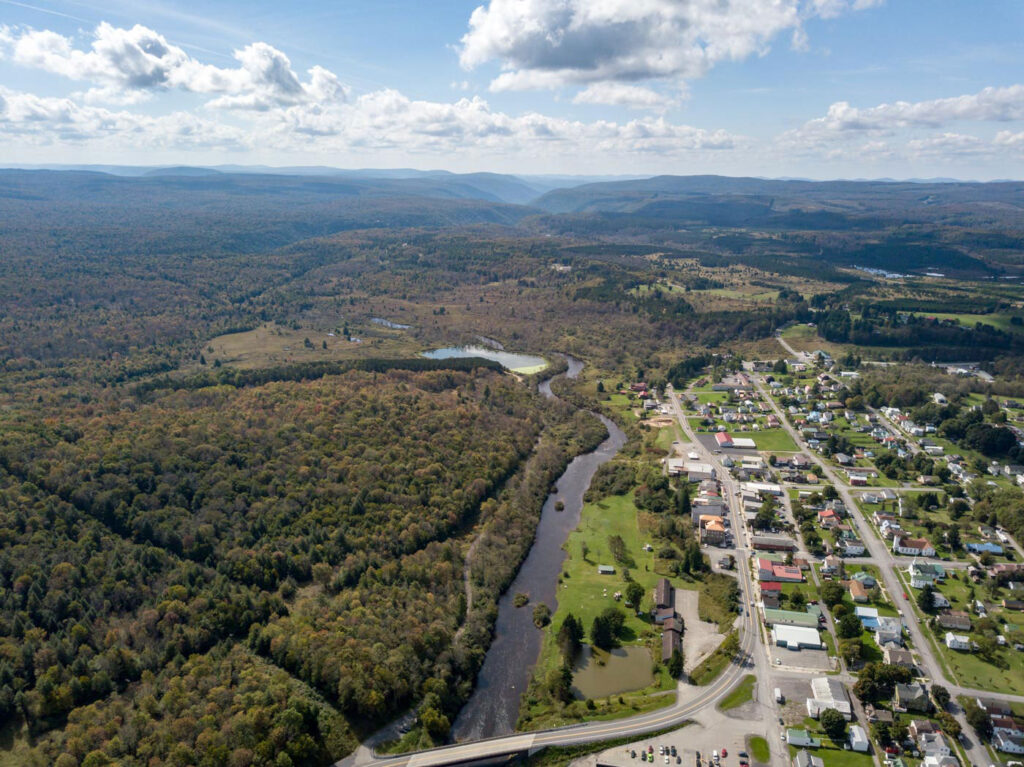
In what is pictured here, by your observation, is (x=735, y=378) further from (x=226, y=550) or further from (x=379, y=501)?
(x=226, y=550)

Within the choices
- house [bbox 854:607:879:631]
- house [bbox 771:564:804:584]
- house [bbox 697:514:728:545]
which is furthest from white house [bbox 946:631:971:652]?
house [bbox 697:514:728:545]

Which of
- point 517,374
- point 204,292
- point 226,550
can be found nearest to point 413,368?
point 517,374

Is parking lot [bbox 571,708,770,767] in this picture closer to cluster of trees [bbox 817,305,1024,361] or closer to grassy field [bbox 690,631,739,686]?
grassy field [bbox 690,631,739,686]

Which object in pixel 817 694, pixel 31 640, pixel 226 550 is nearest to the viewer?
pixel 817 694

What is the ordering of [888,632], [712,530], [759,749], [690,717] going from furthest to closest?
[712,530] → [888,632] → [690,717] → [759,749]

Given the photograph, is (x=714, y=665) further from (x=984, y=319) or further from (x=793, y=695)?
(x=984, y=319)

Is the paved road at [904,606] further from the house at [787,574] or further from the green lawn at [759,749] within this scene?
the green lawn at [759,749]

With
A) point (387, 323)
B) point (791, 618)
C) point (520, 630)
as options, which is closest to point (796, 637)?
point (791, 618)
